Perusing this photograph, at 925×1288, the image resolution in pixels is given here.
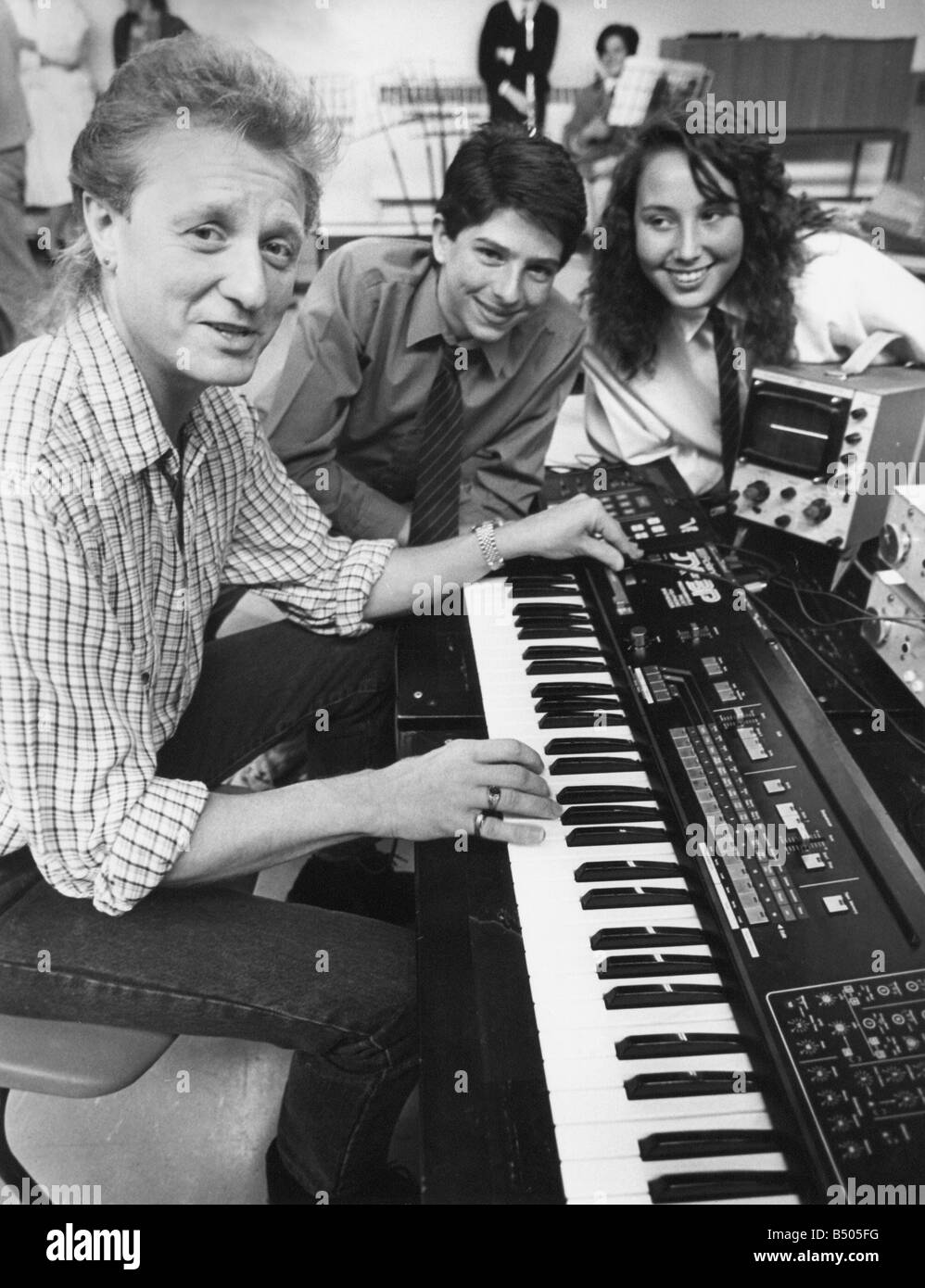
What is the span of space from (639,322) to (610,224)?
0.21 m

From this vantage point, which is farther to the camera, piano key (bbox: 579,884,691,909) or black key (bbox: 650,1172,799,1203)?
piano key (bbox: 579,884,691,909)

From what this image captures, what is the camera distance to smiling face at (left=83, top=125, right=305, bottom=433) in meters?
1.06

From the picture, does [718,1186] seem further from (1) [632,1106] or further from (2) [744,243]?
(2) [744,243]

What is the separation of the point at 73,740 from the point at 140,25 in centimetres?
215

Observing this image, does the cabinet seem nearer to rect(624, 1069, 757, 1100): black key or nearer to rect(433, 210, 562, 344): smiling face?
rect(433, 210, 562, 344): smiling face

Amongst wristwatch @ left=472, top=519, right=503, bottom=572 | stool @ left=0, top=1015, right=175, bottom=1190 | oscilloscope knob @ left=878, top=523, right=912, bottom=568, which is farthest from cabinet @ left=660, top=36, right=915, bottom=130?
stool @ left=0, top=1015, right=175, bottom=1190

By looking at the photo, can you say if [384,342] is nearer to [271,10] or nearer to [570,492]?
[570,492]

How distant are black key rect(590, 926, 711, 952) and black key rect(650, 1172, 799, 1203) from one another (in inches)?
9.0

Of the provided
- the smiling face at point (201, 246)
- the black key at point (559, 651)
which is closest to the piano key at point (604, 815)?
the black key at point (559, 651)

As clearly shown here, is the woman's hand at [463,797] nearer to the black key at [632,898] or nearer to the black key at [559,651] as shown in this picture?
the black key at [632,898]

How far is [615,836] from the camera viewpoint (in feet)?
3.72

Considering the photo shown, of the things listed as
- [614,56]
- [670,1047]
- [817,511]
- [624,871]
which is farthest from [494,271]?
[670,1047]

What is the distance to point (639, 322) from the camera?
2.05 meters

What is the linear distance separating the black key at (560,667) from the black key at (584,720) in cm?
9
